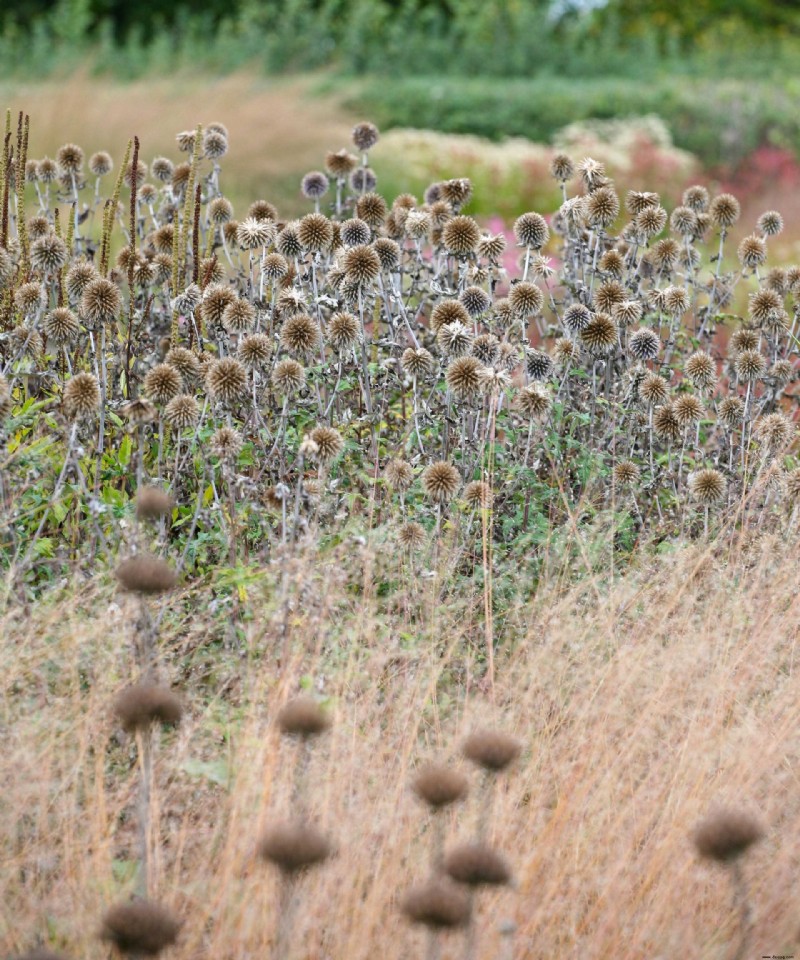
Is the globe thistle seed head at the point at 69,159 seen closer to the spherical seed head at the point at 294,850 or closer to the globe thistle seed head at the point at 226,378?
the globe thistle seed head at the point at 226,378

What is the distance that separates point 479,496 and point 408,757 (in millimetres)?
1076

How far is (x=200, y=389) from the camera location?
4.33m

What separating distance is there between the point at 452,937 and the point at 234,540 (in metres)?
1.45

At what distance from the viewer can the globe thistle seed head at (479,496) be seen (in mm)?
3633

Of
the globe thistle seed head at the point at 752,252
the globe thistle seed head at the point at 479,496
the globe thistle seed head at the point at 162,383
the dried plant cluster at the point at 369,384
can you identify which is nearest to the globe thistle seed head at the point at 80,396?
the dried plant cluster at the point at 369,384

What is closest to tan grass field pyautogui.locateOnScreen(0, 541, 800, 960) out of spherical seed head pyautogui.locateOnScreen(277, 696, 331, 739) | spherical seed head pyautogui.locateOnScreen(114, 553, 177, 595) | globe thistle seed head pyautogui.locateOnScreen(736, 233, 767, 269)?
spherical seed head pyautogui.locateOnScreen(277, 696, 331, 739)

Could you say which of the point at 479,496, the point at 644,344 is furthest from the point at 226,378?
the point at 644,344

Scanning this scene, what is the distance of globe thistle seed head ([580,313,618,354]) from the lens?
4.14m

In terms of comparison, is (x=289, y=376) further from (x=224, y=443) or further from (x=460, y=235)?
(x=460, y=235)

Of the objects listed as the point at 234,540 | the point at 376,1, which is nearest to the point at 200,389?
the point at 234,540

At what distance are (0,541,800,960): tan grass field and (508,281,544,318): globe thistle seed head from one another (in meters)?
1.04

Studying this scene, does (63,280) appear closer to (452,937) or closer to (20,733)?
(20,733)

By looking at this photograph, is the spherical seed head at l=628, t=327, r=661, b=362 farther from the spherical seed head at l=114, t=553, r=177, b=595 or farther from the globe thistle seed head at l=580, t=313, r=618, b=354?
the spherical seed head at l=114, t=553, r=177, b=595

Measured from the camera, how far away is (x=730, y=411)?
4.20 metres
